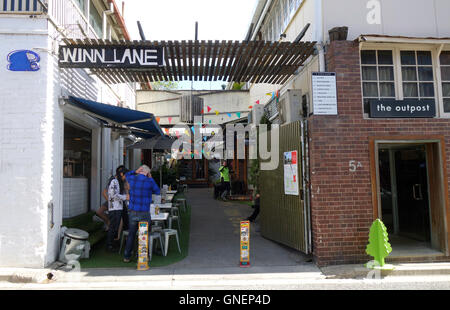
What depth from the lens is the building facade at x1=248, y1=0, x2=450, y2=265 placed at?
21.3 feet

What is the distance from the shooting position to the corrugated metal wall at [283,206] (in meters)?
6.86

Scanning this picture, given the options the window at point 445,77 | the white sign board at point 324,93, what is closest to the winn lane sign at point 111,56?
the white sign board at point 324,93

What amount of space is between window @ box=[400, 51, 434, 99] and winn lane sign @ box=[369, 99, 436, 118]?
0.81 feet

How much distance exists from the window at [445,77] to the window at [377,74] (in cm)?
111

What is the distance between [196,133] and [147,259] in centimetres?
1302

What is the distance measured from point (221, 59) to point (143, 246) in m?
4.16

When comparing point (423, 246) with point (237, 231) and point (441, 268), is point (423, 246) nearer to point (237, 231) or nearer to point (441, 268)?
point (441, 268)

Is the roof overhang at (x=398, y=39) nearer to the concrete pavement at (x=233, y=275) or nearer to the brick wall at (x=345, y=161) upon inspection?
the brick wall at (x=345, y=161)

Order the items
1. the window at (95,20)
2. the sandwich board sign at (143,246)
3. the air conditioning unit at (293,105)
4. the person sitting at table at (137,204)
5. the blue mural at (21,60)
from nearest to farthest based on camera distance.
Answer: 1. the sandwich board sign at (143,246)
2. the blue mural at (21,60)
3. the person sitting at table at (137,204)
4. the air conditioning unit at (293,105)
5. the window at (95,20)

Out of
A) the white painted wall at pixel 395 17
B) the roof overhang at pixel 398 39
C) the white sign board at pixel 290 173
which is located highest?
the white painted wall at pixel 395 17

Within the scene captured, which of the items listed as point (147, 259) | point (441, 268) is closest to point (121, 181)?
point (147, 259)

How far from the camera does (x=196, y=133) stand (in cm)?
1888

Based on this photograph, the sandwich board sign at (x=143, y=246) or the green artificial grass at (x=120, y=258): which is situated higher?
the sandwich board sign at (x=143, y=246)

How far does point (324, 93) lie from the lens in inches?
259
